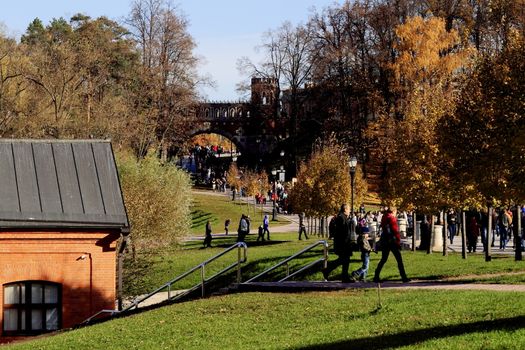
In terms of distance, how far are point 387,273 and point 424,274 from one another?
113 cm

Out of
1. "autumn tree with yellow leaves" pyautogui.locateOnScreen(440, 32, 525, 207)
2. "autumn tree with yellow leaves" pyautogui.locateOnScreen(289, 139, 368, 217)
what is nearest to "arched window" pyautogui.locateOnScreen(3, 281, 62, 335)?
"autumn tree with yellow leaves" pyautogui.locateOnScreen(440, 32, 525, 207)

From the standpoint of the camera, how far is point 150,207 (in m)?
44.6

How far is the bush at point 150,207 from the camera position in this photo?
1693 inches

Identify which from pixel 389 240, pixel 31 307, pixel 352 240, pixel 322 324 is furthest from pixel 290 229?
pixel 322 324

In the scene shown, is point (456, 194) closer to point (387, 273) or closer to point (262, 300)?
point (387, 273)

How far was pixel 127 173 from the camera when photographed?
4588 centimetres

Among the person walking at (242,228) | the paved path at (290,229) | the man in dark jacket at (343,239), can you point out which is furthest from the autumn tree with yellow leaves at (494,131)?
the person walking at (242,228)

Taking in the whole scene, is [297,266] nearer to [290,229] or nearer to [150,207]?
[150,207]

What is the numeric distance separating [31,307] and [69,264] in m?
1.38

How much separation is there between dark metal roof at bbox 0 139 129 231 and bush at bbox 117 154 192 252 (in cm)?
1020

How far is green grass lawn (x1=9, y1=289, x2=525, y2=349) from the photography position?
17031mm

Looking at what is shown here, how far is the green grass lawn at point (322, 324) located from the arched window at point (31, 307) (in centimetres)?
382

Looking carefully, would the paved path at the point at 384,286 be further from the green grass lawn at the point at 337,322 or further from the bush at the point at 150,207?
the bush at the point at 150,207

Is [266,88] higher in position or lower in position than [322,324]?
higher
